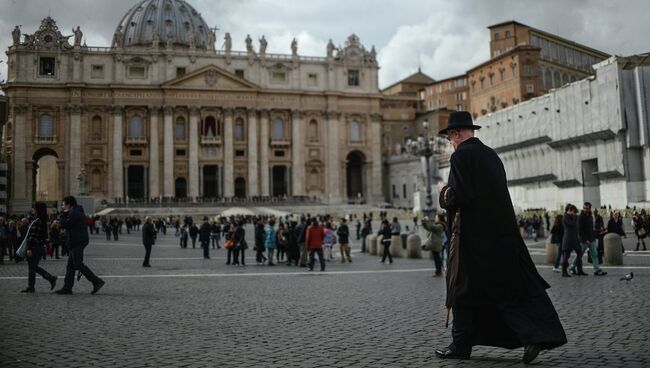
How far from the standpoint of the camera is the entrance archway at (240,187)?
192ft

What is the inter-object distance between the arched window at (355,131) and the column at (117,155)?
75.0 feet

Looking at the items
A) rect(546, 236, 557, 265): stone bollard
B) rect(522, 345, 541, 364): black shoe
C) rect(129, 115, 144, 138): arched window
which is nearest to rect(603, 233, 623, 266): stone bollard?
rect(546, 236, 557, 265): stone bollard

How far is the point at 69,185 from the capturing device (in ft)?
175

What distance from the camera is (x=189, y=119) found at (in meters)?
56.6

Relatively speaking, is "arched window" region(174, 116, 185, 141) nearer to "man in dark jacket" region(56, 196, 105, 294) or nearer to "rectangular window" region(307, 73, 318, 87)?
"rectangular window" region(307, 73, 318, 87)

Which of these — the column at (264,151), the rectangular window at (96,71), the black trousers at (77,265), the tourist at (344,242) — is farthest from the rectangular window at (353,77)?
the black trousers at (77,265)

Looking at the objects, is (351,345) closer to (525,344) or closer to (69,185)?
(525,344)

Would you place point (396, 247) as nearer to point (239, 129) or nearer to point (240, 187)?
point (240, 187)

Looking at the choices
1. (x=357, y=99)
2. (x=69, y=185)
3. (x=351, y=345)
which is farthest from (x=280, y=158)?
(x=351, y=345)

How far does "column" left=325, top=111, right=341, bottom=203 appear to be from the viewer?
195 ft

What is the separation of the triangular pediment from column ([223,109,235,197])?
2.58 m

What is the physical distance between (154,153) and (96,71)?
9516mm

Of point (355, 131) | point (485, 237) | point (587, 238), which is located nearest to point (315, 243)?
point (587, 238)

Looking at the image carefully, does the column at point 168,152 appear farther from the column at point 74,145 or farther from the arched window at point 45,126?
the arched window at point 45,126
